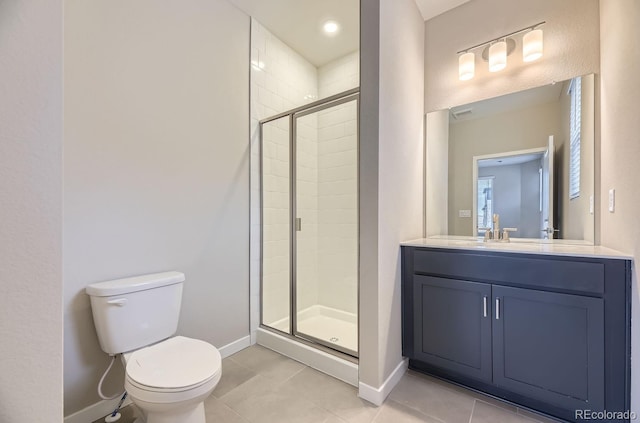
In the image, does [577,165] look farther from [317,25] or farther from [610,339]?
[317,25]

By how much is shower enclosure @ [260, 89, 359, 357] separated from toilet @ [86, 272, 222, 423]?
0.95 m

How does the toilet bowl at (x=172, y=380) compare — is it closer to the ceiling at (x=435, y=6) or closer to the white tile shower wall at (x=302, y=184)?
the white tile shower wall at (x=302, y=184)

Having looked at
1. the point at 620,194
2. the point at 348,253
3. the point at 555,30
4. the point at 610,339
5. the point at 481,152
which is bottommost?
the point at 610,339

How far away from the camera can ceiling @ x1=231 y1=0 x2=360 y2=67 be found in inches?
89.4

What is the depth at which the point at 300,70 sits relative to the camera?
2.96 meters

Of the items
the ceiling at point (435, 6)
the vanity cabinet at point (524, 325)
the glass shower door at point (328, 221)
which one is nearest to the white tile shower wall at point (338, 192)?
the glass shower door at point (328, 221)

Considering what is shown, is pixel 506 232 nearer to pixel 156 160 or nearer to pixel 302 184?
pixel 302 184

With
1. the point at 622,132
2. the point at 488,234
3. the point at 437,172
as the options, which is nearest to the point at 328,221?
the point at 437,172

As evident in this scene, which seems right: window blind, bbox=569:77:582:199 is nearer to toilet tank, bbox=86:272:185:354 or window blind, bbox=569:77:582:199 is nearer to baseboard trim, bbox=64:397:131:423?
toilet tank, bbox=86:272:185:354

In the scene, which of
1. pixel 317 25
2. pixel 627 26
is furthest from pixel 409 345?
pixel 317 25

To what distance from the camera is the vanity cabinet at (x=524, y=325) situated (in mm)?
1344

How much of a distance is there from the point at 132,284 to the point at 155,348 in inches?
14.0

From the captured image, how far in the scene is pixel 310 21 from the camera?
8.07ft

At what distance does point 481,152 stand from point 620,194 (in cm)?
89
